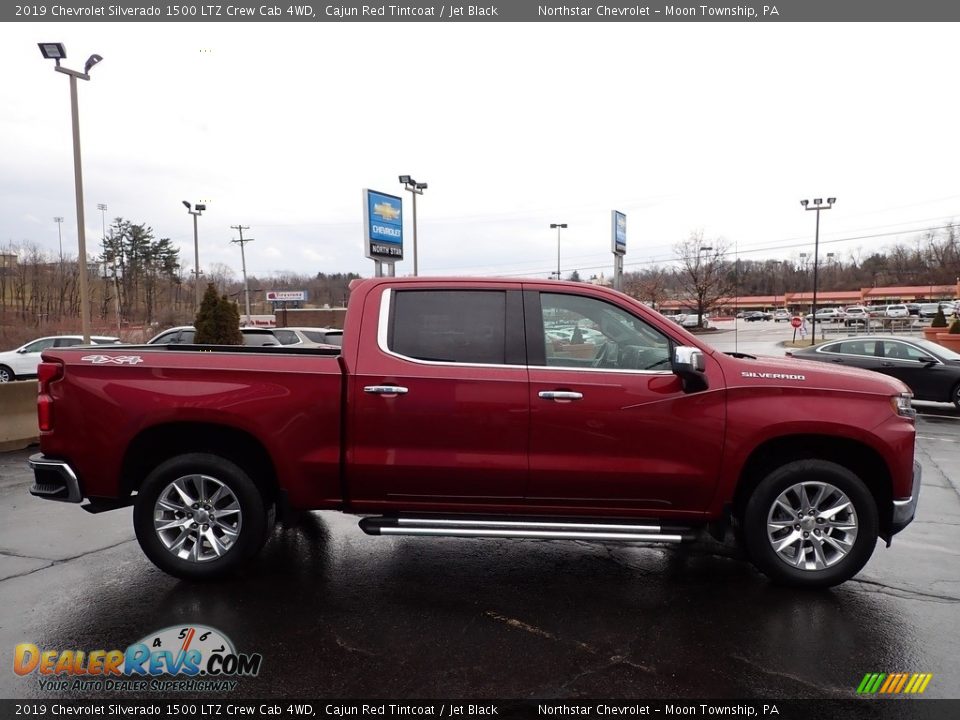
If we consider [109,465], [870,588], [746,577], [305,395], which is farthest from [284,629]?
[870,588]

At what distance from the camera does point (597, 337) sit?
171 inches

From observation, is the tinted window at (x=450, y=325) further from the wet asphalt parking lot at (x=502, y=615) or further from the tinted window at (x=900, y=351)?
the tinted window at (x=900, y=351)

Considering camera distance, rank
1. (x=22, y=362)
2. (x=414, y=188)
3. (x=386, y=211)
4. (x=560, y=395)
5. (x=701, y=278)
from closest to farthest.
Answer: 1. (x=560, y=395)
2. (x=22, y=362)
3. (x=386, y=211)
4. (x=414, y=188)
5. (x=701, y=278)

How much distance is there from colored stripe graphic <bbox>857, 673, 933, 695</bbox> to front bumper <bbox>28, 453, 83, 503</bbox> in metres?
4.77

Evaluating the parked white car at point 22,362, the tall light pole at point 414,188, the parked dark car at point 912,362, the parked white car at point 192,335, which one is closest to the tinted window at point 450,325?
the parked dark car at point 912,362

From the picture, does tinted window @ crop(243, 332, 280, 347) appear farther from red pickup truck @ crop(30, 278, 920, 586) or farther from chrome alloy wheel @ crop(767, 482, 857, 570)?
chrome alloy wheel @ crop(767, 482, 857, 570)

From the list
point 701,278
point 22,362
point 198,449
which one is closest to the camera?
point 198,449

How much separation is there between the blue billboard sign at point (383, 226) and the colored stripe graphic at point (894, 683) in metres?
19.5

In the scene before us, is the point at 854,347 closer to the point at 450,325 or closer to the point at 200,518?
the point at 450,325

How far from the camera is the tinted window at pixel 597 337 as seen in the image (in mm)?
4258

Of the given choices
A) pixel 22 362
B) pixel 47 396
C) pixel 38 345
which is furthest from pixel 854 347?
pixel 38 345

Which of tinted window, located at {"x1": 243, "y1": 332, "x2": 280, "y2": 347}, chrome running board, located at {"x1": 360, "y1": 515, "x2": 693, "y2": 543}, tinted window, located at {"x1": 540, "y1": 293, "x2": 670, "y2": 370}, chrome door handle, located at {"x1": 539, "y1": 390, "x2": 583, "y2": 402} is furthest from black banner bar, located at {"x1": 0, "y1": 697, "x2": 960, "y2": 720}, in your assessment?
tinted window, located at {"x1": 243, "y1": 332, "x2": 280, "y2": 347}

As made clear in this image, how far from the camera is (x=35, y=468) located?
4.28m

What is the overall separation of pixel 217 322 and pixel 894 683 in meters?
18.8
